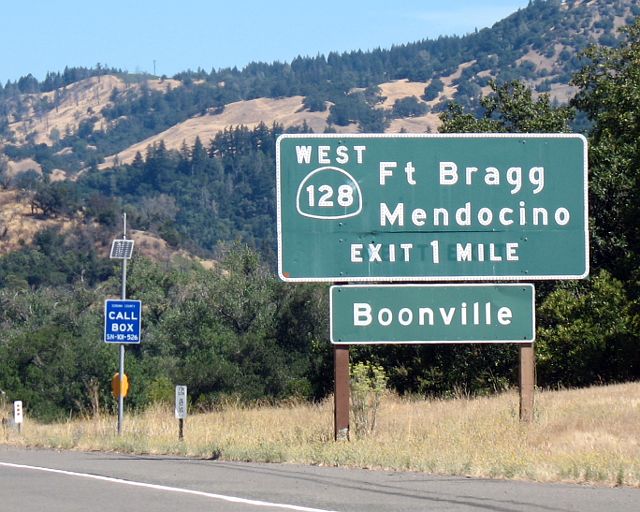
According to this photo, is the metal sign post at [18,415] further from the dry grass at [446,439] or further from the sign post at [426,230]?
the sign post at [426,230]

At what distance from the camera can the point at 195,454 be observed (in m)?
16.2

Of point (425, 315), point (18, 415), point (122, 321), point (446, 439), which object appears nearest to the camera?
point (446, 439)

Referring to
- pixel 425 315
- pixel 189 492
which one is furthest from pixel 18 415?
pixel 189 492

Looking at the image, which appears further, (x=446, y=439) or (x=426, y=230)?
(x=426, y=230)

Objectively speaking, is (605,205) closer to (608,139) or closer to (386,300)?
(608,139)

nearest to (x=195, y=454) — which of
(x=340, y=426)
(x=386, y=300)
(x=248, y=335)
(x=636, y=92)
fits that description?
(x=340, y=426)

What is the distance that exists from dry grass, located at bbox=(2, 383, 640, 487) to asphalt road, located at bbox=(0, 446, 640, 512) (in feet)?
1.89

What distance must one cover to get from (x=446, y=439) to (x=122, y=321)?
29.4ft

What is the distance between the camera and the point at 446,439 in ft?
52.5

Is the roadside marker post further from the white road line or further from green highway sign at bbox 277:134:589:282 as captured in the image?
the white road line

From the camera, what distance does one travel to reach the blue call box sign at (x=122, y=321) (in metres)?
23.0

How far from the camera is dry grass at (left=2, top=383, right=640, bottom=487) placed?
12688mm

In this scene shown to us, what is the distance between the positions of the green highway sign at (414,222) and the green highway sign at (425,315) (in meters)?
0.17

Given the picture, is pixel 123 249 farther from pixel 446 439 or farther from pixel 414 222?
pixel 446 439
